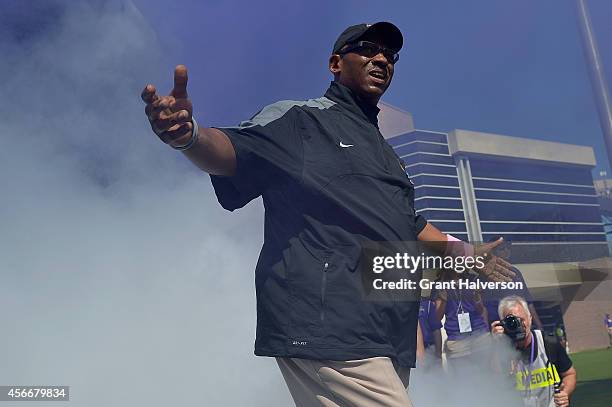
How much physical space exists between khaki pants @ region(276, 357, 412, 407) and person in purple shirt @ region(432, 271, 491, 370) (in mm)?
4180

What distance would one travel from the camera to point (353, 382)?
1.49m

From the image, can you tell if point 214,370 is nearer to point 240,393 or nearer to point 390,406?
point 240,393

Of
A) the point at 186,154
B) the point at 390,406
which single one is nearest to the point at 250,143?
the point at 186,154

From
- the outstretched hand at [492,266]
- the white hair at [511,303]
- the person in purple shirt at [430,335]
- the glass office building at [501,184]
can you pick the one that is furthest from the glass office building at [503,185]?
the outstretched hand at [492,266]

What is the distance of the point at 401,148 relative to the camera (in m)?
64.6

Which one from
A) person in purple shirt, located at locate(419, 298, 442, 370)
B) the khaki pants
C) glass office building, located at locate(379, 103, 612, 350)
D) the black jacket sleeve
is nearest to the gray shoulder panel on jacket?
the black jacket sleeve

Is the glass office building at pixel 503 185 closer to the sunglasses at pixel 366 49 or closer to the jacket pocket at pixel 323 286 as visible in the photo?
the sunglasses at pixel 366 49

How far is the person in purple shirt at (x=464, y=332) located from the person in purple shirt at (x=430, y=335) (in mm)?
212

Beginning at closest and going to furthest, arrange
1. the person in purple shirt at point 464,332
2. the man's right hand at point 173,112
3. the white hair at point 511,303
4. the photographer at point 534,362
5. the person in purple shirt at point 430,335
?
the man's right hand at point 173,112
the photographer at point 534,362
the white hair at point 511,303
the person in purple shirt at point 464,332
the person in purple shirt at point 430,335

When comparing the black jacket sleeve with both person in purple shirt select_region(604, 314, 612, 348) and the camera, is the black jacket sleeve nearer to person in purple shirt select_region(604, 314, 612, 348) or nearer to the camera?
the camera

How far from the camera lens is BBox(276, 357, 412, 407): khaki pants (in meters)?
1.50

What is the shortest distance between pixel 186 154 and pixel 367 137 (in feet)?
2.05

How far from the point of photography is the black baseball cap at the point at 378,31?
79.0 inches

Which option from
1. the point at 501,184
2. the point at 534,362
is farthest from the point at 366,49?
the point at 501,184
